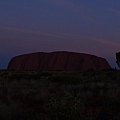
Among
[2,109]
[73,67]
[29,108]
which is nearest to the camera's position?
[2,109]

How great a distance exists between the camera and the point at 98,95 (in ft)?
66.5

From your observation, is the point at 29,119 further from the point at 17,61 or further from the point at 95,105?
the point at 17,61

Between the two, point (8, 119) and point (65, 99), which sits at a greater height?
point (65, 99)

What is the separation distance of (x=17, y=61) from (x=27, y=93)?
16750 centimetres

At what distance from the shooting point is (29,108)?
16.1m

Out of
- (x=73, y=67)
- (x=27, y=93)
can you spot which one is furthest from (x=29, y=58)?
(x=27, y=93)

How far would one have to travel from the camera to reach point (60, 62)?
172 m

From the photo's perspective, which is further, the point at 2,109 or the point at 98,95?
the point at 98,95

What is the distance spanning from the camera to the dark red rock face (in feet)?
536

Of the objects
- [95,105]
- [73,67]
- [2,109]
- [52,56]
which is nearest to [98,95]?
[95,105]

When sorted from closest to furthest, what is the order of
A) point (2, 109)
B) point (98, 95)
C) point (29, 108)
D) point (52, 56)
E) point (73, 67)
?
point (2, 109) → point (29, 108) → point (98, 95) → point (73, 67) → point (52, 56)

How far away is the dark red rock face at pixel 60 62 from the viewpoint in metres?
163

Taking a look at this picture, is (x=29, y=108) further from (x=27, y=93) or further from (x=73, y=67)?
(x=73, y=67)

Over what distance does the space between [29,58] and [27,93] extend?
163 metres
